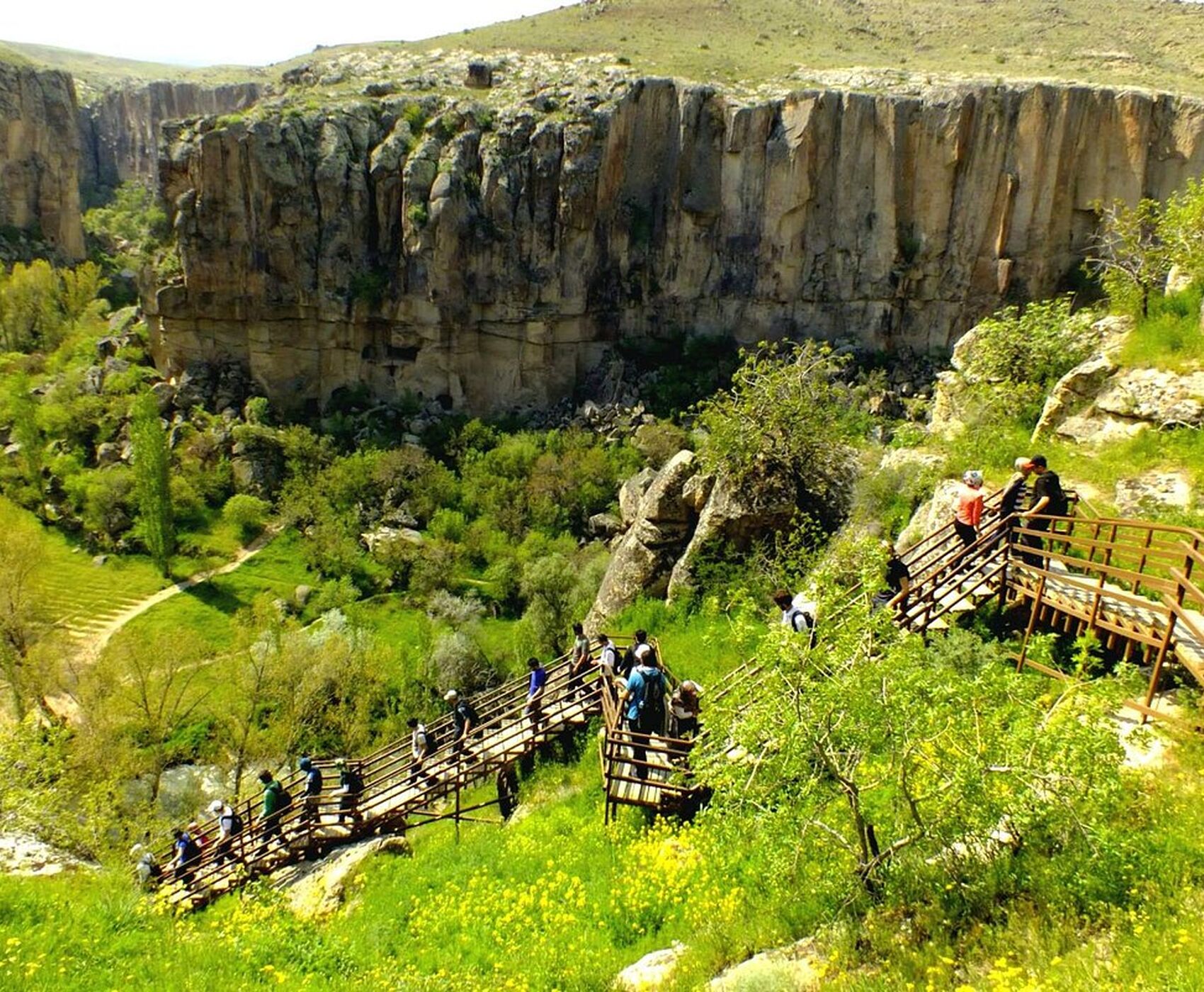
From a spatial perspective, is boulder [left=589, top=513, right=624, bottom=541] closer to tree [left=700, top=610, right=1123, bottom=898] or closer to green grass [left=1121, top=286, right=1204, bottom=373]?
green grass [left=1121, top=286, right=1204, bottom=373]

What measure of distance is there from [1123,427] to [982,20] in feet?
210

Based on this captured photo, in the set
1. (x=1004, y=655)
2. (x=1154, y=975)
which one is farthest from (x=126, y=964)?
(x=1004, y=655)

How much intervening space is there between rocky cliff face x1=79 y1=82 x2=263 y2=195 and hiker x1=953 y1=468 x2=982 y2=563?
365ft

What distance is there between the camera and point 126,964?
21.0 ft

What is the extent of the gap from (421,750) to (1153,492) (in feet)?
38.4

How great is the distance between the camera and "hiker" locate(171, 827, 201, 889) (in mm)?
12000

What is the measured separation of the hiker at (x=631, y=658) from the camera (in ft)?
34.3

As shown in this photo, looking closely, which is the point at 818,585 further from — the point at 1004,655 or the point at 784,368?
the point at 784,368

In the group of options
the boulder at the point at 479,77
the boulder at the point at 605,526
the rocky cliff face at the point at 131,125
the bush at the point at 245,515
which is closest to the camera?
the boulder at the point at 605,526

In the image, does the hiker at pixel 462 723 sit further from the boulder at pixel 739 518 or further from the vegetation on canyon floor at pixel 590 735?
the boulder at pixel 739 518

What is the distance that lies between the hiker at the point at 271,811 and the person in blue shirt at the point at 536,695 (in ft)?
13.1

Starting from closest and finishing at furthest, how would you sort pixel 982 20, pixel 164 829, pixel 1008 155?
pixel 164 829 → pixel 1008 155 → pixel 982 20

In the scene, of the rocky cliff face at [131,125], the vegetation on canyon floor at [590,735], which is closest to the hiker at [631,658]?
the vegetation on canyon floor at [590,735]

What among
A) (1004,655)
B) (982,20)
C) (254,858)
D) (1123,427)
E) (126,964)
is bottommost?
(254,858)
